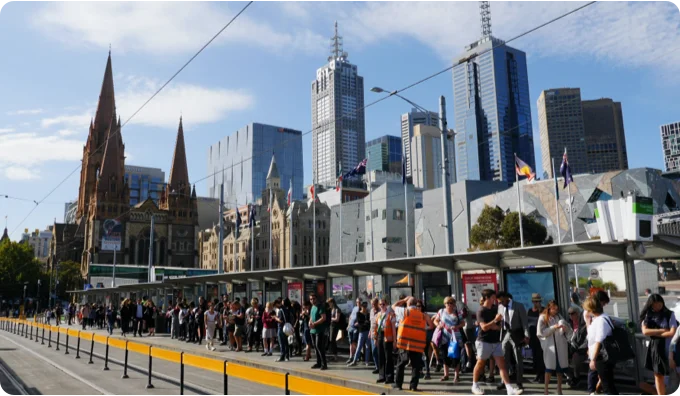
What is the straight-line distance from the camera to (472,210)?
70062 mm

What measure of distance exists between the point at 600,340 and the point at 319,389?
454 cm

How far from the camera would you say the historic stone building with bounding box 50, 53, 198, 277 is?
112 metres

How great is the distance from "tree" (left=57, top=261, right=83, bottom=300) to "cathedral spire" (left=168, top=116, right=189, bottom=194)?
25.4 metres

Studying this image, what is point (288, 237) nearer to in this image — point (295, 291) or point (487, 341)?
point (295, 291)

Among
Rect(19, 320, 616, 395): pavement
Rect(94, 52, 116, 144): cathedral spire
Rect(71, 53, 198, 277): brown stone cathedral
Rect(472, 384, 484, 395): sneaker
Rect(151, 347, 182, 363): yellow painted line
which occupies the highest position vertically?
Rect(94, 52, 116, 144): cathedral spire

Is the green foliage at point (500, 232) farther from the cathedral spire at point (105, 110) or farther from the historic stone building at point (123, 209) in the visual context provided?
the cathedral spire at point (105, 110)

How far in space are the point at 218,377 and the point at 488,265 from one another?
7.03 metres

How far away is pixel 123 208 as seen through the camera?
116 m

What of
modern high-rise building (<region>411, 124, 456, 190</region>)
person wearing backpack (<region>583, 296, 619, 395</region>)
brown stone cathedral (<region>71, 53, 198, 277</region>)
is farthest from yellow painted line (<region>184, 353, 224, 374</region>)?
modern high-rise building (<region>411, 124, 456, 190</region>)

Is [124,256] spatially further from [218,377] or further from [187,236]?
[218,377]

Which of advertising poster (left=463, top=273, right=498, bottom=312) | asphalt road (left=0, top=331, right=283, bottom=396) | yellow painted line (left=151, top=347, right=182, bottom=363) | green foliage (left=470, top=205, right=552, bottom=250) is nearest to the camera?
yellow painted line (left=151, top=347, right=182, bottom=363)

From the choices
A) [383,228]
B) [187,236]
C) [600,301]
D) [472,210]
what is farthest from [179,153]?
[600,301]

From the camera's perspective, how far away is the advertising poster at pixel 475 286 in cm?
1322

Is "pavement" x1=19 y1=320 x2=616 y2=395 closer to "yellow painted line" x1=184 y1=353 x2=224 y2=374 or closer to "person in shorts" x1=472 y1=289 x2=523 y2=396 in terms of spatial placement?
"yellow painted line" x1=184 y1=353 x2=224 y2=374
